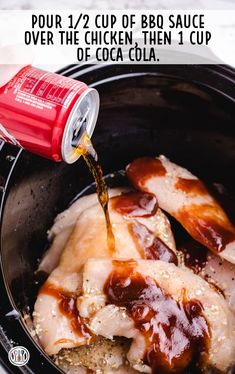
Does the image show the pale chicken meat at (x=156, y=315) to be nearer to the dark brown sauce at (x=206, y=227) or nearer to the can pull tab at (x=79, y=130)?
the dark brown sauce at (x=206, y=227)

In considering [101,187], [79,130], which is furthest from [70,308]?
[79,130]

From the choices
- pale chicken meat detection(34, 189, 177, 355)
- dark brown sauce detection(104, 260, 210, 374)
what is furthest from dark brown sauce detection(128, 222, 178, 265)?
dark brown sauce detection(104, 260, 210, 374)

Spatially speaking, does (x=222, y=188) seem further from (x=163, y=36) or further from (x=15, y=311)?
(x=15, y=311)

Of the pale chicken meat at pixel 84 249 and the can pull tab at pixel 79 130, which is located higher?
the can pull tab at pixel 79 130

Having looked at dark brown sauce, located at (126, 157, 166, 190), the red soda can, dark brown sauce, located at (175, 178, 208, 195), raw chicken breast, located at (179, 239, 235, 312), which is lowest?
raw chicken breast, located at (179, 239, 235, 312)

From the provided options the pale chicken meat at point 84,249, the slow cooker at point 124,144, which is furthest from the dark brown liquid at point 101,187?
the slow cooker at point 124,144

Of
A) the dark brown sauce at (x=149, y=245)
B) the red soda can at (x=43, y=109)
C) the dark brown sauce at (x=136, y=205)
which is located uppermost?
the red soda can at (x=43, y=109)

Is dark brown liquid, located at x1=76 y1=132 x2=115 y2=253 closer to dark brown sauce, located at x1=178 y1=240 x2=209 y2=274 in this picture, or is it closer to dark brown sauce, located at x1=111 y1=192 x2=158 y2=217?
dark brown sauce, located at x1=111 y1=192 x2=158 y2=217
